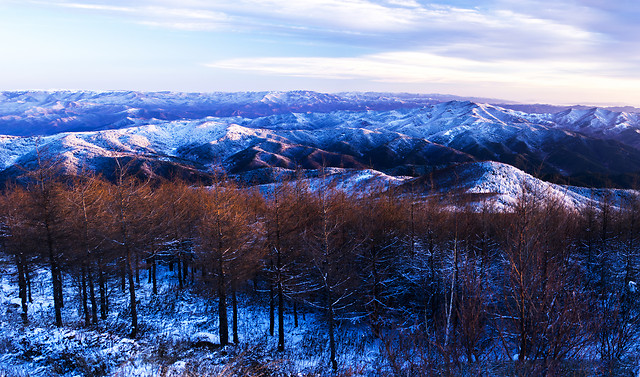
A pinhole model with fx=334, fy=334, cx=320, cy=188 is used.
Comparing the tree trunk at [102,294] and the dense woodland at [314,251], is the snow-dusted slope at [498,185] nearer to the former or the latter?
the dense woodland at [314,251]

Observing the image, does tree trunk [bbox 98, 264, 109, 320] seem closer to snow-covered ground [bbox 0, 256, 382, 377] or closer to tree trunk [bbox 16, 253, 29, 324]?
snow-covered ground [bbox 0, 256, 382, 377]

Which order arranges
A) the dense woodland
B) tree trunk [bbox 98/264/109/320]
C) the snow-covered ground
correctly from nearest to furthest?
the snow-covered ground < the dense woodland < tree trunk [bbox 98/264/109/320]

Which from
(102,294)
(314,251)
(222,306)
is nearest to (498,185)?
(314,251)

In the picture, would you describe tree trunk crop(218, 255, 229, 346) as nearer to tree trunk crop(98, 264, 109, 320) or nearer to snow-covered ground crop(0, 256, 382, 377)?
snow-covered ground crop(0, 256, 382, 377)

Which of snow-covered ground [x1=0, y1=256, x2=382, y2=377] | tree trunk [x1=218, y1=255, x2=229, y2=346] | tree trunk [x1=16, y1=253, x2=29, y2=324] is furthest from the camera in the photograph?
tree trunk [x1=16, y1=253, x2=29, y2=324]

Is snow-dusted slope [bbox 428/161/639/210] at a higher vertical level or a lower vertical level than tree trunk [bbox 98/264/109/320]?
higher

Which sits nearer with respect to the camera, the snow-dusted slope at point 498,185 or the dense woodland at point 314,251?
the dense woodland at point 314,251

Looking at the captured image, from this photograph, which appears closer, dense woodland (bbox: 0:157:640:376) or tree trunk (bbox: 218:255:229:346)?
dense woodland (bbox: 0:157:640:376)

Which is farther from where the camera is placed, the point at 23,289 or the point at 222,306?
the point at 23,289

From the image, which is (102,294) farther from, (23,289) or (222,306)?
(222,306)

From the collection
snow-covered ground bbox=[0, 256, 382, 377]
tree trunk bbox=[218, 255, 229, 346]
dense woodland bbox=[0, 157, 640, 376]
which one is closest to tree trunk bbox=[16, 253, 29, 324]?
dense woodland bbox=[0, 157, 640, 376]

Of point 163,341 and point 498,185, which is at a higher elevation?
point 498,185

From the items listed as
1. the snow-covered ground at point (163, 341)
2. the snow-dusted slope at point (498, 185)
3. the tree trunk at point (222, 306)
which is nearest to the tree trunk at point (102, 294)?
the snow-covered ground at point (163, 341)

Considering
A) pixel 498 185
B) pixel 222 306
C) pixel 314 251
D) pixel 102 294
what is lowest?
pixel 102 294
